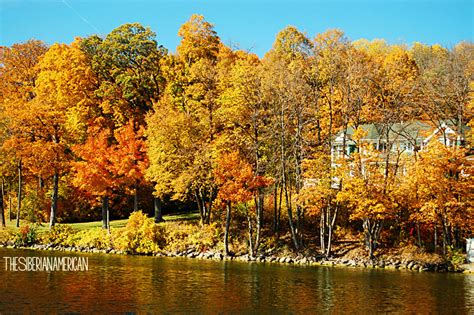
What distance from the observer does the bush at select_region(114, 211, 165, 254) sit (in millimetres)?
39969

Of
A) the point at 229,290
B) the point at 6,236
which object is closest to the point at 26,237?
the point at 6,236

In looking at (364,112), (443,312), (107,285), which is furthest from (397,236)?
(107,285)

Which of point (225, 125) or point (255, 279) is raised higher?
point (225, 125)

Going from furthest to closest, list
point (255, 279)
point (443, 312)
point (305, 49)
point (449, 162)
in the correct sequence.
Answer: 1. point (305, 49)
2. point (449, 162)
3. point (255, 279)
4. point (443, 312)

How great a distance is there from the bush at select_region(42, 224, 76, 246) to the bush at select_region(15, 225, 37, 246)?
0.79 m

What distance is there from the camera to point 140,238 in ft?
133

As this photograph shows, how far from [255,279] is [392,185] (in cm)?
1336

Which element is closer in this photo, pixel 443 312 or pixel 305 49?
pixel 443 312

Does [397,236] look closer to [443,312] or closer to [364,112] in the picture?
[364,112]

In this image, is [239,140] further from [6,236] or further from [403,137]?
[6,236]

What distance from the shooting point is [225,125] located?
40.7 metres

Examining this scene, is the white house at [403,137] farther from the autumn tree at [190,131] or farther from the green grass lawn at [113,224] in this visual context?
the green grass lawn at [113,224]

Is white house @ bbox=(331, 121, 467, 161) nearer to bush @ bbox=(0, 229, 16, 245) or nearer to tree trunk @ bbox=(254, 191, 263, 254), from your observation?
tree trunk @ bbox=(254, 191, 263, 254)

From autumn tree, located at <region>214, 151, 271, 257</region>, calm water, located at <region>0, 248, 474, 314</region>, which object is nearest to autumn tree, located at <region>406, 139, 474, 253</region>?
calm water, located at <region>0, 248, 474, 314</region>
